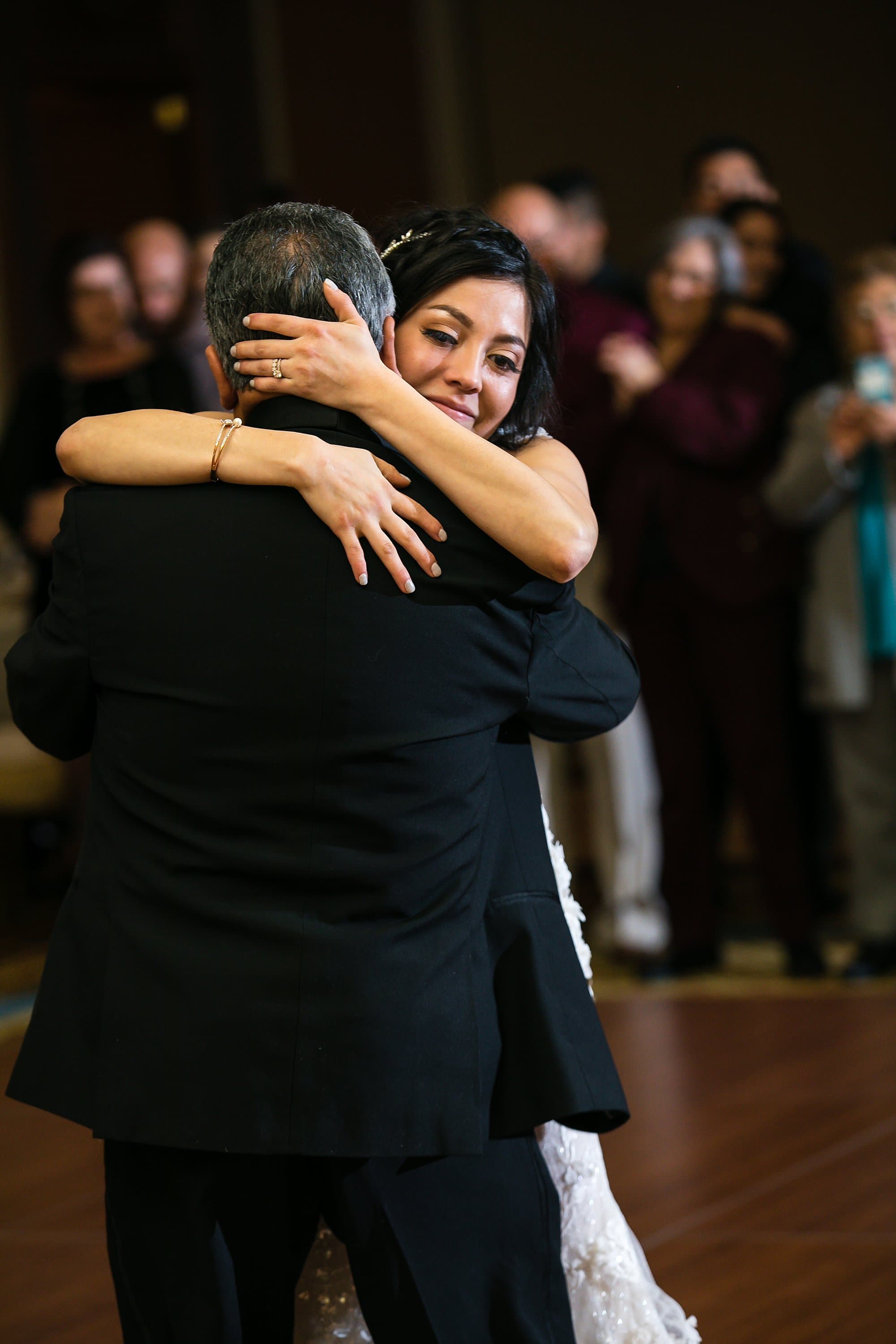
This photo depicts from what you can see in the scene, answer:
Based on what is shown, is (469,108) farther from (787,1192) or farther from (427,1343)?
(427,1343)

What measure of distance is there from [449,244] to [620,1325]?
1164 mm

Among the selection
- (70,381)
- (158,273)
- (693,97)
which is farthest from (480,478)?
(693,97)

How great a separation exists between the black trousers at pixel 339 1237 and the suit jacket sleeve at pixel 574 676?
39cm

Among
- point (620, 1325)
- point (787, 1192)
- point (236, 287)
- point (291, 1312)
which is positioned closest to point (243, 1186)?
point (291, 1312)

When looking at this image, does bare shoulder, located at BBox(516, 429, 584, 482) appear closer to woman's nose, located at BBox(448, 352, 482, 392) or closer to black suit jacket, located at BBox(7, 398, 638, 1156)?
woman's nose, located at BBox(448, 352, 482, 392)

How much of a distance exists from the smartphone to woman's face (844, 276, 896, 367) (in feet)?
0.14

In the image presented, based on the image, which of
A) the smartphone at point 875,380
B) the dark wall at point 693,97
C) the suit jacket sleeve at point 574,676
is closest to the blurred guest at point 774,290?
the smartphone at point 875,380

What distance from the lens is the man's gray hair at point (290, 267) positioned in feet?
4.40

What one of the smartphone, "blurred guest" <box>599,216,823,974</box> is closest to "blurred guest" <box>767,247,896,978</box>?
the smartphone

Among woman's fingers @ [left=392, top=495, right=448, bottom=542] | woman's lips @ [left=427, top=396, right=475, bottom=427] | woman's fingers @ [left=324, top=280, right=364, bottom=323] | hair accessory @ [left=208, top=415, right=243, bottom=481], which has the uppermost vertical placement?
woman's fingers @ [left=324, top=280, right=364, bottom=323]

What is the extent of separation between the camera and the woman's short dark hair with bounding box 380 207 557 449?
1633mm

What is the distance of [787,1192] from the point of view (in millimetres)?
2799

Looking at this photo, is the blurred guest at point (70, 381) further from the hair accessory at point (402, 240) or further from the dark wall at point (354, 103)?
the dark wall at point (354, 103)

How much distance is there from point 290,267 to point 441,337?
0.31 m
